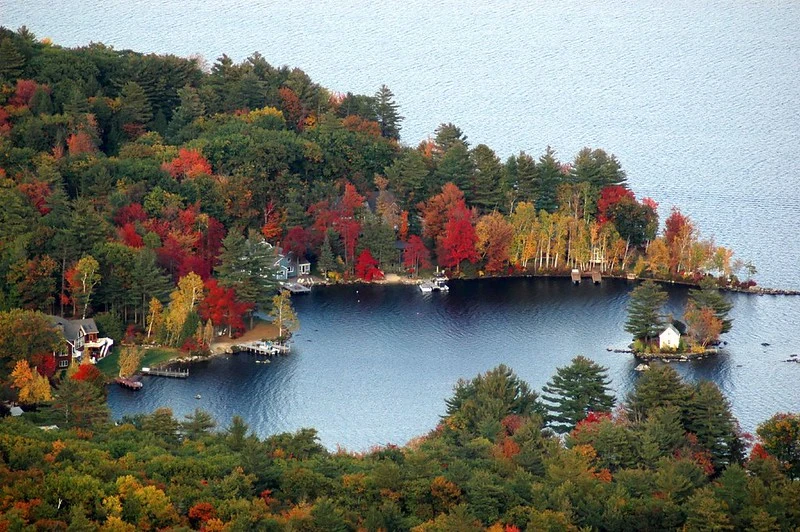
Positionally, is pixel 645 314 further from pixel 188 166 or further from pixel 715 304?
pixel 188 166

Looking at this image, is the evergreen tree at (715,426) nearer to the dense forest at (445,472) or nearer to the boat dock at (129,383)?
the dense forest at (445,472)

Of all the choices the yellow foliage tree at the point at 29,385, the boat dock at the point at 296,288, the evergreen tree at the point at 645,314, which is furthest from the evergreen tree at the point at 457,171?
the yellow foliage tree at the point at 29,385

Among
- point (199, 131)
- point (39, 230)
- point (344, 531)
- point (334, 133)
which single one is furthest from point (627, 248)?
point (344, 531)

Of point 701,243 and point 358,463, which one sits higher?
point 701,243

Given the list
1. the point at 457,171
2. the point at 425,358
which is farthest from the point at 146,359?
the point at 457,171

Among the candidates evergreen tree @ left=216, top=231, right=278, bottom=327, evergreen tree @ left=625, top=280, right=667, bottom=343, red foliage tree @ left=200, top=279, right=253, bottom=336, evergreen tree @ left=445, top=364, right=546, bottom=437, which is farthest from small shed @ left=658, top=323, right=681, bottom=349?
red foliage tree @ left=200, top=279, right=253, bottom=336

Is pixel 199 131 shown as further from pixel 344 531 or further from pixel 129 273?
pixel 344 531
